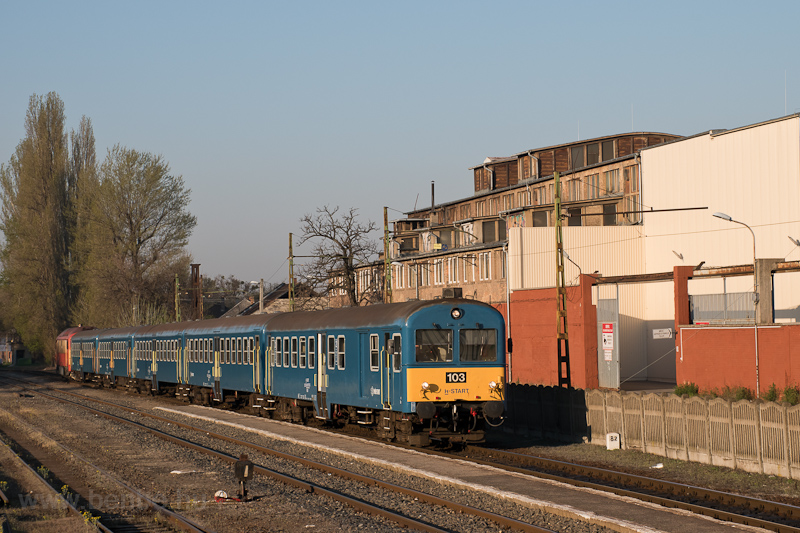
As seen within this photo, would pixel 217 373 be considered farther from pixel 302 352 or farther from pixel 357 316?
pixel 357 316

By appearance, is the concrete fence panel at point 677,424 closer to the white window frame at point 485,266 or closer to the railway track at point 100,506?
the railway track at point 100,506

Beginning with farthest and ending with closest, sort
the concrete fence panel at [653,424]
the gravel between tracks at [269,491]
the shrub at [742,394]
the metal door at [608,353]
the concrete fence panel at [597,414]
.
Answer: the metal door at [608,353]
the shrub at [742,394]
the concrete fence panel at [597,414]
the concrete fence panel at [653,424]
the gravel between tracks at [269,491]

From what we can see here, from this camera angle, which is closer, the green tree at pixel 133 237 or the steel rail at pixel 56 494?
the steel rail at pixel 56 494

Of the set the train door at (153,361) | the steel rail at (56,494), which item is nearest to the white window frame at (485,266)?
the train door at (153,361)

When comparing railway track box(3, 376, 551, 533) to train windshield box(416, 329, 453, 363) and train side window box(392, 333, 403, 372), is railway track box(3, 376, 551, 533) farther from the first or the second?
train windshield box(416, 329, 453, 363)

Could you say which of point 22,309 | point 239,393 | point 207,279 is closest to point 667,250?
point 239,393

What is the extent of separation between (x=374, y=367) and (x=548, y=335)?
14913 mm

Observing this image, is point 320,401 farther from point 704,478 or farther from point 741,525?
point 741,525

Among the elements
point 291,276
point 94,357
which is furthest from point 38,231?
point 291,276

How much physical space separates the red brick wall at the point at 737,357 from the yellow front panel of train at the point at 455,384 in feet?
30.2

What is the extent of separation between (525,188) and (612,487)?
175ft

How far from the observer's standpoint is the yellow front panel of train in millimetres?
18312

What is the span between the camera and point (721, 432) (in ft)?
53.2

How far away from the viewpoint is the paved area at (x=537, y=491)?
36.4 ft
